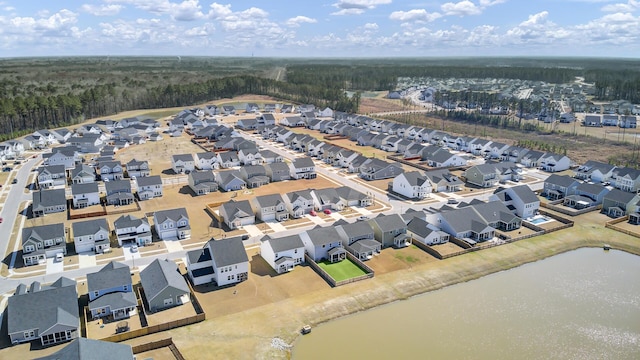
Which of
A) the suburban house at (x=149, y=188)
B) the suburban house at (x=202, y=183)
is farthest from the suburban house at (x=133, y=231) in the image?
the suburban house at (x=202, y=183)

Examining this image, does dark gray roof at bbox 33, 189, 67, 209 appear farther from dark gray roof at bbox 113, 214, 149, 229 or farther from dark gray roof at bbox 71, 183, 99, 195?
dark gray roof at bbox 113, 214, 149, 229

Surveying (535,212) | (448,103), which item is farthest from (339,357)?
(448,103)

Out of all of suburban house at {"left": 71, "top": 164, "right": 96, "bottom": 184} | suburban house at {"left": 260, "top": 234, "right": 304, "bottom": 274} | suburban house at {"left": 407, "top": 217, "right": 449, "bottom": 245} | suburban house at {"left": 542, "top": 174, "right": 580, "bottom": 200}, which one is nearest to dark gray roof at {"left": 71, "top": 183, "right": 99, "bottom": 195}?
suburban house at {"left": 71, "top": 164, "right": 96, "bottom": 184}

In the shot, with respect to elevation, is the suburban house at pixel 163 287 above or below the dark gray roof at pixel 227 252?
below

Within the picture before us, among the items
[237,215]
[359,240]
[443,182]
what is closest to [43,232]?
[237,215]

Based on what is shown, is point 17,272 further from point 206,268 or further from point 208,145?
point 208,145

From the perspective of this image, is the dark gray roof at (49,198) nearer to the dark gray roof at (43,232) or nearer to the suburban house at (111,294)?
the dark gray roof at (43,232)
